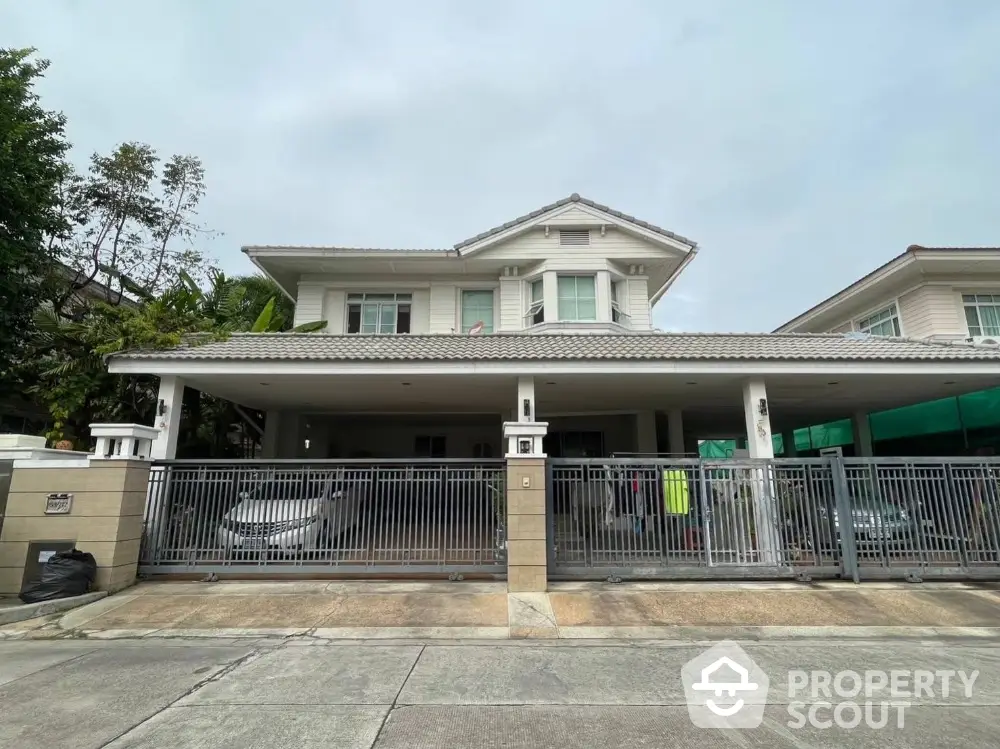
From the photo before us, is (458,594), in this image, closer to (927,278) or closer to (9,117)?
(9,117)

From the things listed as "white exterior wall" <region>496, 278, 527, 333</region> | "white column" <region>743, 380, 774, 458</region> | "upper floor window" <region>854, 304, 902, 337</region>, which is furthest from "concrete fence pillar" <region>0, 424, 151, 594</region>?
"upper floor window" <region>854, 304, 902, 337</region>

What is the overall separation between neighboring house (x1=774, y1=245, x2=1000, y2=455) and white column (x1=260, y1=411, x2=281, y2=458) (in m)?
16.3

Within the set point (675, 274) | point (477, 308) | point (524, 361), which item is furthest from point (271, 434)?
point (675, 274)

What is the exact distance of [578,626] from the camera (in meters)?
6.38

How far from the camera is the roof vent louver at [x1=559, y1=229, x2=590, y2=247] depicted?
607 inches

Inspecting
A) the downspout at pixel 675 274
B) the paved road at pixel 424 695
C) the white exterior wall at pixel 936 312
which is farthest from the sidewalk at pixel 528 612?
the downspout at pixel 675 274

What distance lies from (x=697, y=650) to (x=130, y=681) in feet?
18.6

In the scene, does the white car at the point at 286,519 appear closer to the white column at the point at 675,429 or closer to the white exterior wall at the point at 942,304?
the white column at the point at 675,429

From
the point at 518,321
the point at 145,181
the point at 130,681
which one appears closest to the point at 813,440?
the point at 518,321

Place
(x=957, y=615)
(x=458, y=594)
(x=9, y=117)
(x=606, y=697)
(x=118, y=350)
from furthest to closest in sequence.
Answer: (x=9, y=117)
(x=118, y=350)
(x=458, y=594)
(x=957, y=615)
(x=606, y=697)

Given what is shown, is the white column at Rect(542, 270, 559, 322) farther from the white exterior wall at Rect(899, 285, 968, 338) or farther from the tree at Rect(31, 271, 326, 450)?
the white exterior wall at Rect(899, 285, 968, 338)

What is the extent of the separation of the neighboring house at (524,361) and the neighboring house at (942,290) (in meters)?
3.36

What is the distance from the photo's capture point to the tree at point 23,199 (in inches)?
447

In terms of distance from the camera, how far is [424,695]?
Answer: 14.3ft
